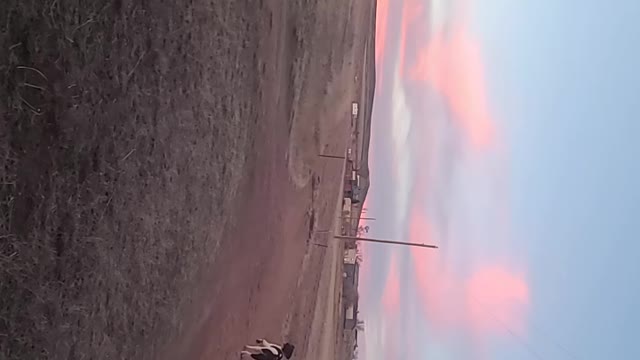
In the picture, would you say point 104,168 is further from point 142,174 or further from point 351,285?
point 351,285

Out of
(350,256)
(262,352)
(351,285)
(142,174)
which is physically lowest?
(351,285)

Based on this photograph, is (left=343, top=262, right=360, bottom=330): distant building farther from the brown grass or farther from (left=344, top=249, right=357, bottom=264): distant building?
the brown grass

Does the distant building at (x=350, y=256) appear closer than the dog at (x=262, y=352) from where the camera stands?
No

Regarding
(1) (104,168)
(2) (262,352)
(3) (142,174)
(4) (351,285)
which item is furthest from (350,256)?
(1) (104,168)

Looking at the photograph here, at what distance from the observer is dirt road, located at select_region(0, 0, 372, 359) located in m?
7.18

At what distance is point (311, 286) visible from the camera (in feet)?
85.6

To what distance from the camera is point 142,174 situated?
32.1ft

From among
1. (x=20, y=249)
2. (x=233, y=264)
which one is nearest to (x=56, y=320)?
(x=20, y=249)

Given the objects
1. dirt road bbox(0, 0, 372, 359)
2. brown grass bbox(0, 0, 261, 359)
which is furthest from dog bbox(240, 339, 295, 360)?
brown grass bbox(0, 0, 261, 359)

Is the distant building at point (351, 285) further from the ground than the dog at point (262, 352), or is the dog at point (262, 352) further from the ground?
the dog at point (262, 352)

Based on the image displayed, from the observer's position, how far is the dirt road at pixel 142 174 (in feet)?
23.6

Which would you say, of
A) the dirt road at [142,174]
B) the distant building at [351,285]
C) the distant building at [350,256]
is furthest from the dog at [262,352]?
the distant building at [351,285]

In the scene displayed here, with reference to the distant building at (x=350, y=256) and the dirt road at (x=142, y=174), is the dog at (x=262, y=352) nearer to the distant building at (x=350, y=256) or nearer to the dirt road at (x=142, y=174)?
the dirt road at (x=142, y=174)

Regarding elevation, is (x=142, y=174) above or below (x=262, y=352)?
above
